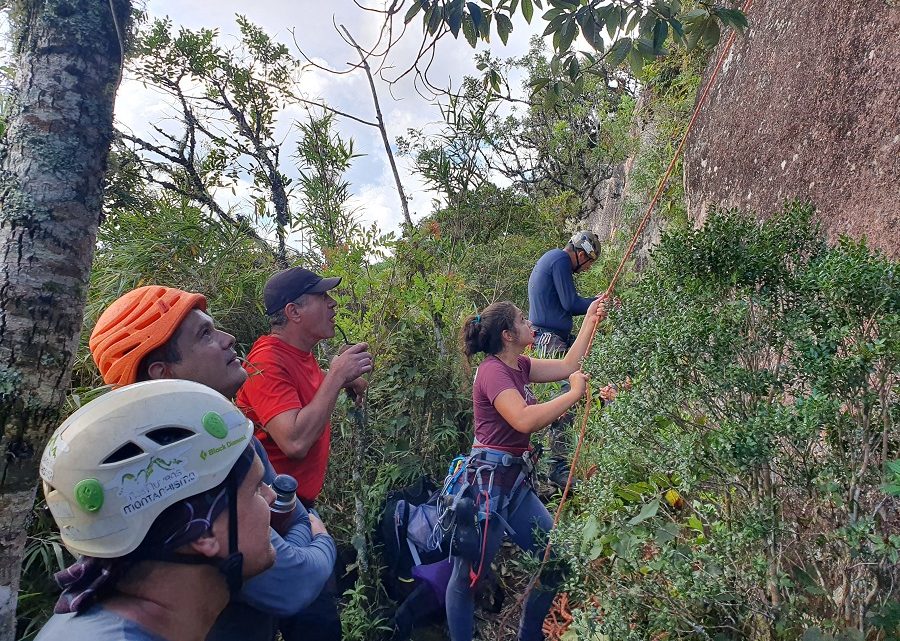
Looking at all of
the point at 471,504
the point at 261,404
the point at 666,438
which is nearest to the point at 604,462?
the point at 666,438

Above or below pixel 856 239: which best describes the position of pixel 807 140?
above

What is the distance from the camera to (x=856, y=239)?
253cm

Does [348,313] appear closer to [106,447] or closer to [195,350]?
[195,350]

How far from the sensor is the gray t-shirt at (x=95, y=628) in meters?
0.99

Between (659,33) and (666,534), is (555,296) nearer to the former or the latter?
(659,33)

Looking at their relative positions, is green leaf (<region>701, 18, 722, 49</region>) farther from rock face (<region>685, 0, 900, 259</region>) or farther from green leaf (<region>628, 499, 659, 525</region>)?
green leaf (<region>628, 499, 659, 525</region>)

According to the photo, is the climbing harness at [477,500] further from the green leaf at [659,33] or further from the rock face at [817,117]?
the green leaf at [659,33]

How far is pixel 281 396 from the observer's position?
2.11 m

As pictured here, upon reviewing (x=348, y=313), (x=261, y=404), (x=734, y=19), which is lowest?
(x=261, y=404)

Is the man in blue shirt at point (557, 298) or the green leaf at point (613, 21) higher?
the green leaf at point (613, 21)

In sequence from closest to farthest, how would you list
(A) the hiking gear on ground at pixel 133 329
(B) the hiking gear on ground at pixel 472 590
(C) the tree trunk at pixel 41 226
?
(C) the tree trunk at pixel 41 226
(A) the hiking gear on ground at pixel 133 329
(B) the hiking gear on ground at pixel 472 590

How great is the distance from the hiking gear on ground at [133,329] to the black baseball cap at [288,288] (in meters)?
0.67

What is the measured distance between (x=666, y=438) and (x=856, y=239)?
5.33 ft

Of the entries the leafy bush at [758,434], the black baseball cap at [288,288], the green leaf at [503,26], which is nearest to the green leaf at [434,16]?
the green leaf at [503,26]
